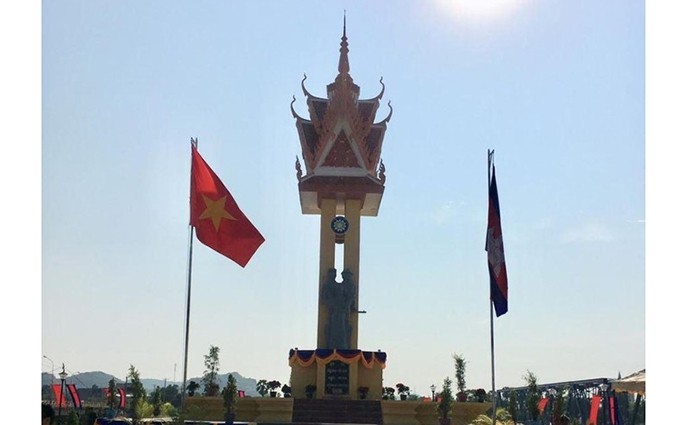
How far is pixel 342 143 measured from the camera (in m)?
28.2

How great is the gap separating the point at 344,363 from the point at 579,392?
608 inches

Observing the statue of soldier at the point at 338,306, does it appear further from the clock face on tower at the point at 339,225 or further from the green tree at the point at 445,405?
the green tree at the point at 445,405

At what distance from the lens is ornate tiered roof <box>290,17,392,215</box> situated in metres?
27.9

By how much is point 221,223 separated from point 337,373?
1458 centimetres

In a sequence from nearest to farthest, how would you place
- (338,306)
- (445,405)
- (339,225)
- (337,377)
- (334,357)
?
1. (445,405)
2. (337,377)
3. (334,357)
4. (338,306)
5. (339,225)

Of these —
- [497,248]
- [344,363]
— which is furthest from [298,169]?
[497,248]

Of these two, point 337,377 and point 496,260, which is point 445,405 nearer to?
point 337,377

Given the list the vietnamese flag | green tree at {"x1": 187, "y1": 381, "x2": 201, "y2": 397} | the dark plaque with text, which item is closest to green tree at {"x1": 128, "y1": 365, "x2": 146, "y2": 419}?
green tree at {"x1": 187, "y1": 381, "x2": 201, "y2": 397}

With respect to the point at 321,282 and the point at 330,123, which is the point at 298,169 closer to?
the point at 330,123

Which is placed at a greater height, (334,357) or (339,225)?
(339,225)

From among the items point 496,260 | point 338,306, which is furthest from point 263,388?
point 496,260

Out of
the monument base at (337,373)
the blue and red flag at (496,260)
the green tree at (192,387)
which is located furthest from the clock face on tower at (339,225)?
the blue and red flag at (496,260)

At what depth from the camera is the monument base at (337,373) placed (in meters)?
24.7

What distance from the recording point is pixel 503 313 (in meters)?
11.7
